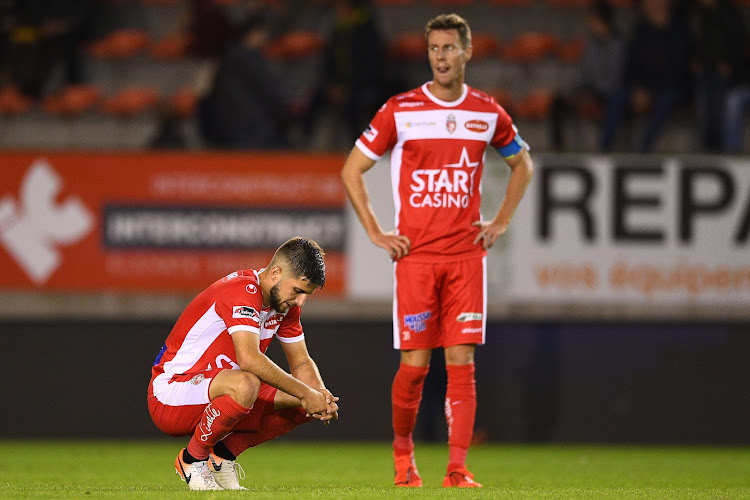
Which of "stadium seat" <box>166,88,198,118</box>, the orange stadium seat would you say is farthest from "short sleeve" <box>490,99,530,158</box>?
the orange stadium seat

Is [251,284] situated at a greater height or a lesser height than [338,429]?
greater

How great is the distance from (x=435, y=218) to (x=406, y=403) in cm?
99

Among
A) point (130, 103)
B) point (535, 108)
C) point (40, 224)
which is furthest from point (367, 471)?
point (130, 103)

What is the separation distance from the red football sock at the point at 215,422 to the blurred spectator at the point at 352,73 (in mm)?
6388

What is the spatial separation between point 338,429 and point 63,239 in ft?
9.60

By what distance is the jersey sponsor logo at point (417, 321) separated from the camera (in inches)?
250

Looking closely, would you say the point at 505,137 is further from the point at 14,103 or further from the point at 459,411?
the point at 14,103

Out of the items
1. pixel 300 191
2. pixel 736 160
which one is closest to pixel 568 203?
pixel 736 160

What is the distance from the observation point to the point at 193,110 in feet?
40.1

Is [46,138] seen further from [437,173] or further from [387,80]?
[437,173]

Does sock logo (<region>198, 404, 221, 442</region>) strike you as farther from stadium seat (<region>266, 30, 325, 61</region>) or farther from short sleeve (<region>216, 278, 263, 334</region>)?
stadium seat (<region>266, 30, 325, 61</region>)

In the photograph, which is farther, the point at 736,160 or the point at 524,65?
the point at 524,65

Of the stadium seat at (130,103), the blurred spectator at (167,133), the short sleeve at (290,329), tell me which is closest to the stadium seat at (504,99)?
the blurred spectator at (167,133)

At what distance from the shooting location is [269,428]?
5.77m
